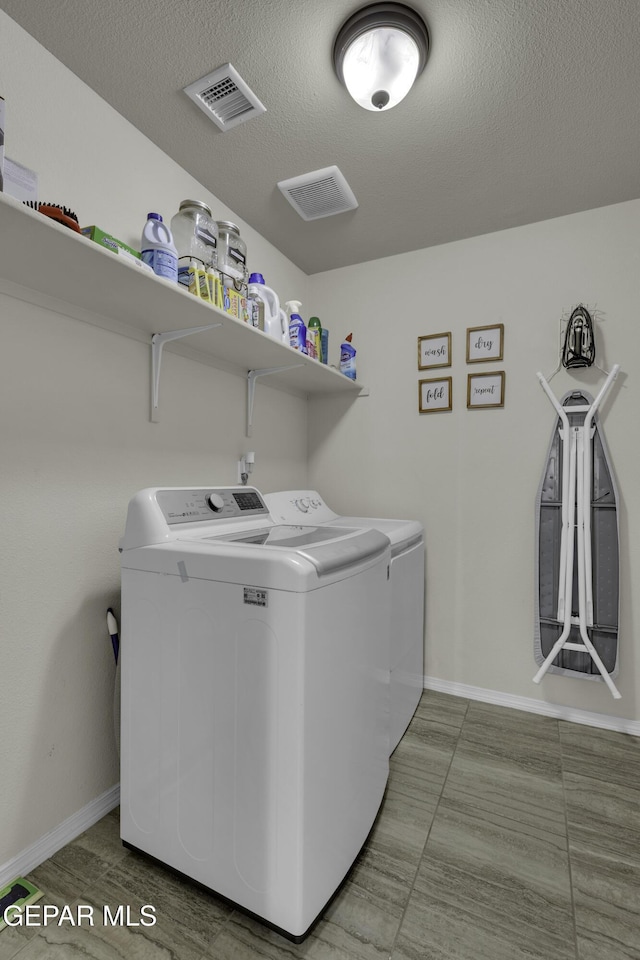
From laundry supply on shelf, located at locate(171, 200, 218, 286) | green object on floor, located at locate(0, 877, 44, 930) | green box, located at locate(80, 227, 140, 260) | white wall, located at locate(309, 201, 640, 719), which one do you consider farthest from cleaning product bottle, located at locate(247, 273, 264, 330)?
green object on floor, located at locate(0, 877, 44, 930)

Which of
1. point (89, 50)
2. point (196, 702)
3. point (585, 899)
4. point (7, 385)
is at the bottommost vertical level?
point (585, 899)

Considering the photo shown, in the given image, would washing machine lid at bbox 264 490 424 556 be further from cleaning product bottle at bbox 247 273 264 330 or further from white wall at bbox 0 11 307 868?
cleaning product bottle at bbox 247 273 264 330

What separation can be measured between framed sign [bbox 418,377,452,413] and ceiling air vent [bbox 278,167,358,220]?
940 millimetres

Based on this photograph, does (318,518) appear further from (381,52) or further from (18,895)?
(381,52)

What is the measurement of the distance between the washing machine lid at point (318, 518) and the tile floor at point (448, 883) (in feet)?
2.93

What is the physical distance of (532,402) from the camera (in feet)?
7.53

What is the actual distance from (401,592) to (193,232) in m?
1.61

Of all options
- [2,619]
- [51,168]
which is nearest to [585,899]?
[2,619]

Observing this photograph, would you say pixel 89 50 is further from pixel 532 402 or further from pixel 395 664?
pixel 395 664

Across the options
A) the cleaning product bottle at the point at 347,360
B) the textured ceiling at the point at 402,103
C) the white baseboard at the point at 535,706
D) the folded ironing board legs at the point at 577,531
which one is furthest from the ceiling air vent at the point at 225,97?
the white baseboard at the point at 535,706

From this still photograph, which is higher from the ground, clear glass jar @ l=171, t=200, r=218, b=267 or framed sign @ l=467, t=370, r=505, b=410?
clear glass jar @ l=171, t=200, r=218, b=267

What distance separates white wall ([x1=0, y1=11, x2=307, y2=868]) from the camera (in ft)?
4.23

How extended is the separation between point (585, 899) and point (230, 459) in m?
1.92

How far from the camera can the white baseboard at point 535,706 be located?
212cm
